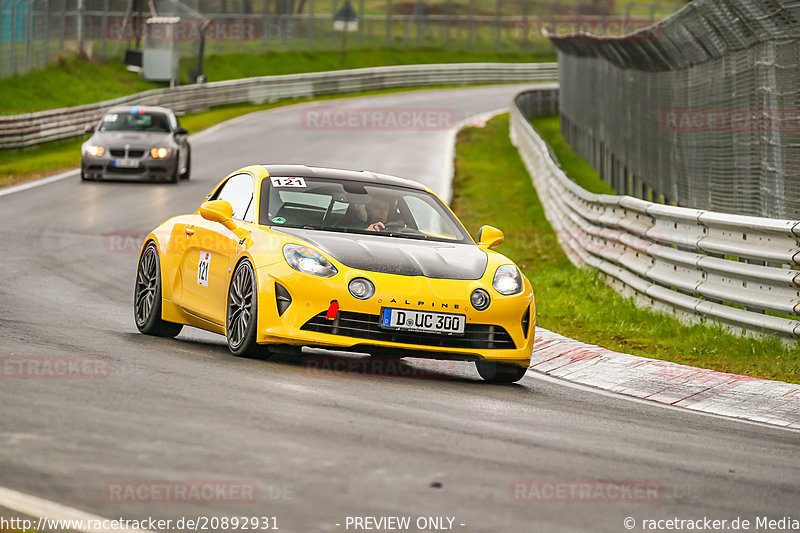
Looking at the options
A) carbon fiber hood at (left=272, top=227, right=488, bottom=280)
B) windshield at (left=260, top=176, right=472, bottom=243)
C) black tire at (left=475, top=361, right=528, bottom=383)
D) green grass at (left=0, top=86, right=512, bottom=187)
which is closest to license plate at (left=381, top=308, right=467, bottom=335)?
carbon fiber hood at (left=272, top=227, right=488, bottom=280)

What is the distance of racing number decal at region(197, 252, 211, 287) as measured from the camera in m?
9.97

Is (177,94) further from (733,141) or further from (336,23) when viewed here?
(733,141)

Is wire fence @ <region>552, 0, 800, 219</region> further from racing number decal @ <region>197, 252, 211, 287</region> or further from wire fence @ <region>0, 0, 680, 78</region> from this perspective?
wire fence @ <region>0, 0, 680, 78</region>

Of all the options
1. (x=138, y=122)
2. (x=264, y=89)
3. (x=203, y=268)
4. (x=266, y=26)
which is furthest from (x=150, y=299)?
(x=266, y=26)

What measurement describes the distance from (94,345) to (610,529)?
5132 mm

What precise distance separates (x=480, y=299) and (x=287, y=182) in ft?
6.22

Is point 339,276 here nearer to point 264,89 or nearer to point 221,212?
point 221,212

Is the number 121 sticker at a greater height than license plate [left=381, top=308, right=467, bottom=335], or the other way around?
the number 121 sticker

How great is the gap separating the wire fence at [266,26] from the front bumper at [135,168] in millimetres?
16005

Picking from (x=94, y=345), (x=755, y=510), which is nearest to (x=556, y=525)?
(x=755, y=510)

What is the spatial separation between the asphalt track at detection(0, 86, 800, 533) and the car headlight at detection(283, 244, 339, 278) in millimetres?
632

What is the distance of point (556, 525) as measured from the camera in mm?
5129

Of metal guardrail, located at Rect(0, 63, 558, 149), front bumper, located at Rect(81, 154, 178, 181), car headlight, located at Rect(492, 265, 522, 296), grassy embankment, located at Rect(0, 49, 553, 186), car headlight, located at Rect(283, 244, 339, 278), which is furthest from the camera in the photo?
metal guardrail, located at Rect(0, 63, 558, 149)

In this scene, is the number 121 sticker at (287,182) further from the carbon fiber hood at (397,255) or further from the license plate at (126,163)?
the license plate at (126,163)
